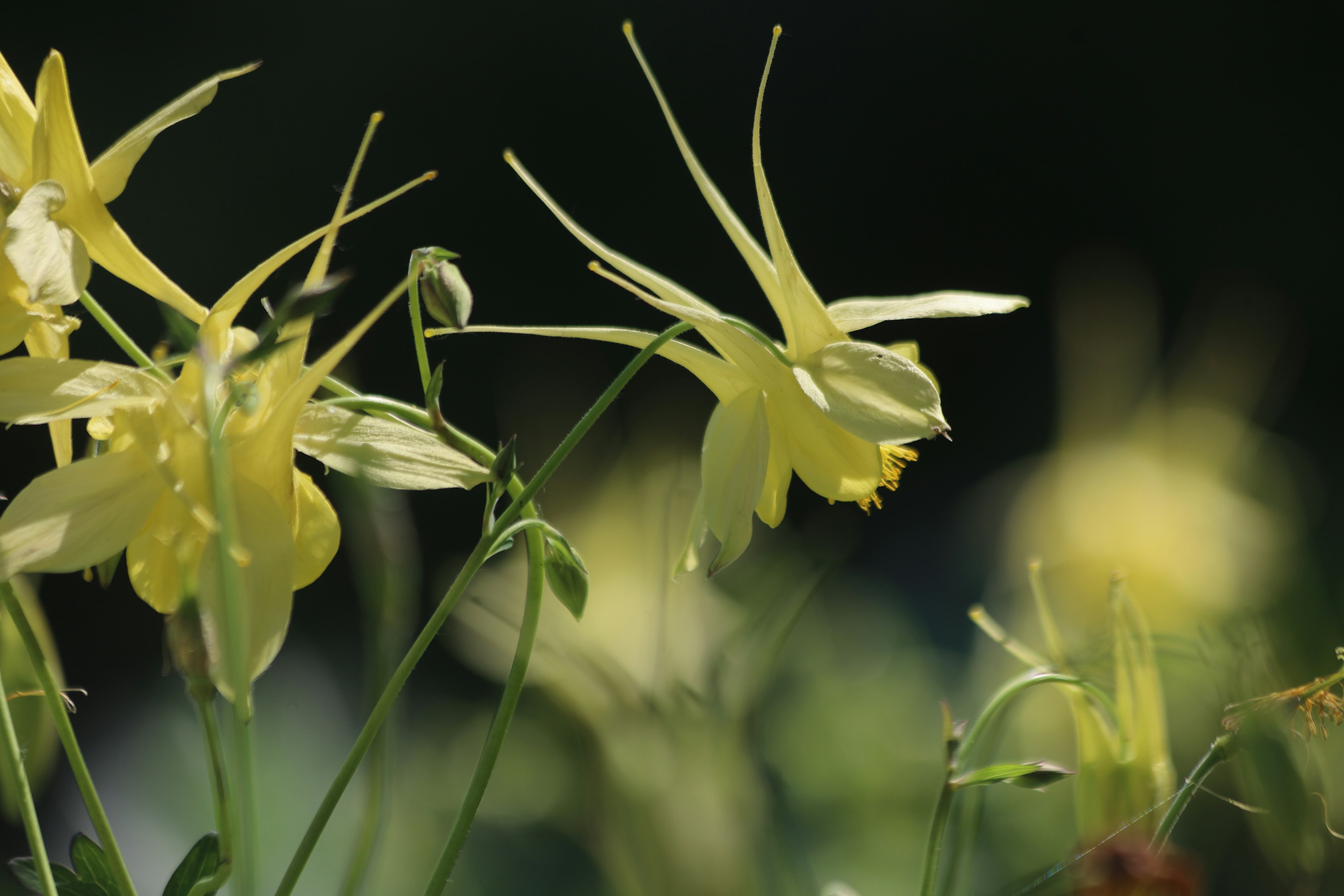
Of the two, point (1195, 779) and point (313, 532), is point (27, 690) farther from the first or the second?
point (1195, 779)

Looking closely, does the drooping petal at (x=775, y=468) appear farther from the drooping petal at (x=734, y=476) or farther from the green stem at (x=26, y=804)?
the green stem at (x=26, y=804)

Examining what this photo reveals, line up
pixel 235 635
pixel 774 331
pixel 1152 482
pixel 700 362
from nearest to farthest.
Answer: pixel 235 635
pixel 700 362
pixel 1152 482
pixel 774 331

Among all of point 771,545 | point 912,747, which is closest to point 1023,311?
point 771,545

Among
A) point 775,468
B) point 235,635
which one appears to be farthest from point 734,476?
point 235,635

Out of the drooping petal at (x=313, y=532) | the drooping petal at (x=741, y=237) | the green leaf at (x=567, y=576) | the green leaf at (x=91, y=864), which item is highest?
the drooping petal at (x=741, y=237)

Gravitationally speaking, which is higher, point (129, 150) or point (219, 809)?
point (129, 150)

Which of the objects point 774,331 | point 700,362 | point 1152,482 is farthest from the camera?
point 774,331

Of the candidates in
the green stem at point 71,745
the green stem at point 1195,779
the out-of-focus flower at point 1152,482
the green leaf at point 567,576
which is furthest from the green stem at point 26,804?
the out-of-focus flower at point 1152,482

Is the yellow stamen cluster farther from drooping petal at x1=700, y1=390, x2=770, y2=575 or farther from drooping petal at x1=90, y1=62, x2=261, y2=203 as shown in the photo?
drooping petal at x1=90, y1=62, x2=261, y2=203
